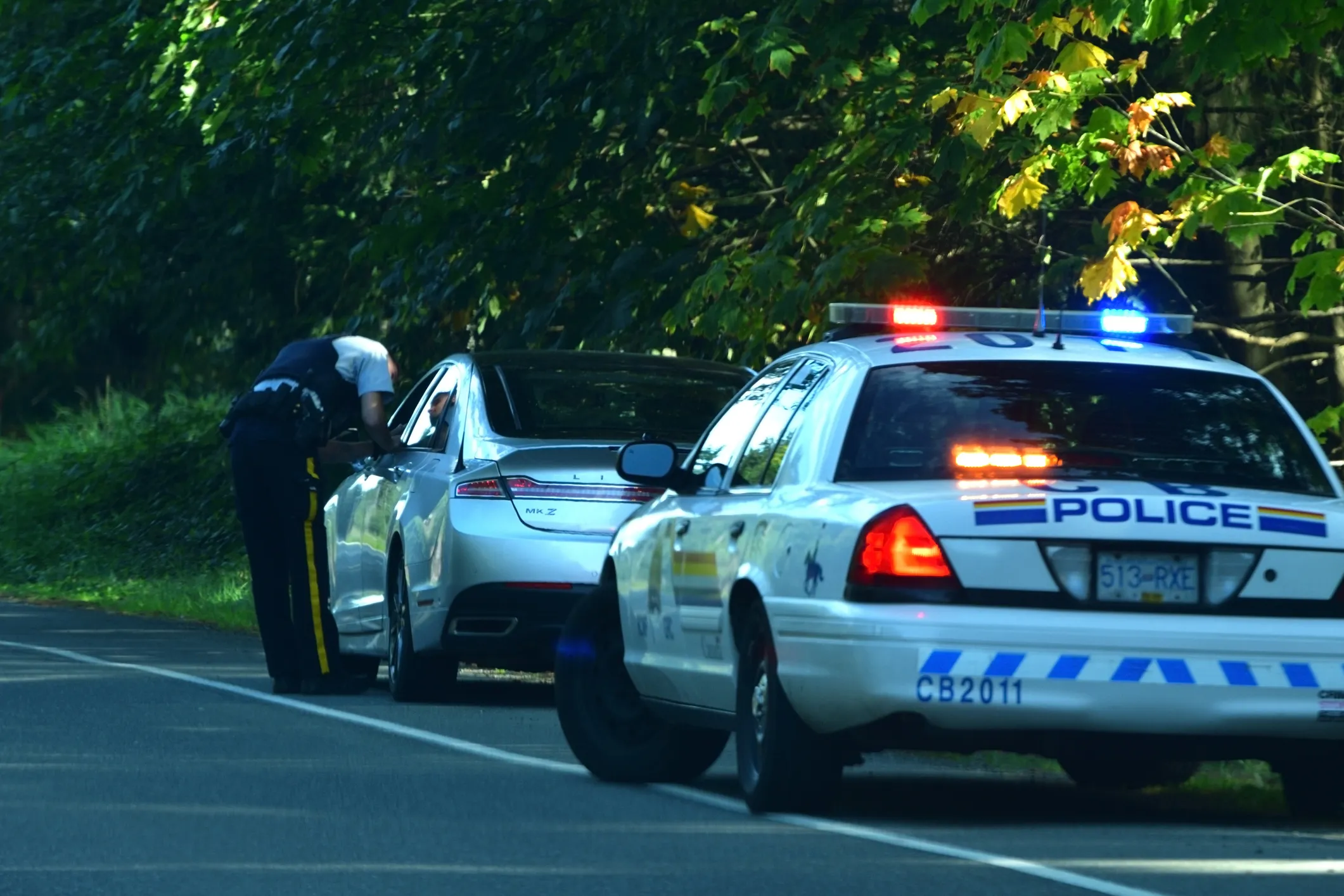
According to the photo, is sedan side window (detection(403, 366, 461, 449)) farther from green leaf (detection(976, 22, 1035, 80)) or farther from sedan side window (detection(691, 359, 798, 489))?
sedan side window (detection(691, 359, 798, 489))

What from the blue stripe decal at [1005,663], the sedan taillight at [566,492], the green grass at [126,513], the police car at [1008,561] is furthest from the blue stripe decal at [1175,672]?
the green grass at [126,513]

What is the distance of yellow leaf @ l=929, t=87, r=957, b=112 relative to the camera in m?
13.8

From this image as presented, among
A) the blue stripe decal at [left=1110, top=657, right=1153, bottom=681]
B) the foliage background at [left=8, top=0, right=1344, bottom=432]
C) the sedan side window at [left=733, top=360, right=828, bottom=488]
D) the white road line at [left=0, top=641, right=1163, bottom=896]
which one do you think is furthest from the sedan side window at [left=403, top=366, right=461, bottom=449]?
the blue stripe decal at [left=1110, top=657, right=1153, bottom=681]

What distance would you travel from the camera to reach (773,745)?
7.73 metres

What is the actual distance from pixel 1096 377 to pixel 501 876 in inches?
96.7

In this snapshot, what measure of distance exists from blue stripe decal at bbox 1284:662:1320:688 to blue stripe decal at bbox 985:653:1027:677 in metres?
0.70

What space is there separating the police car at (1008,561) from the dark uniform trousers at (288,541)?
4091mm

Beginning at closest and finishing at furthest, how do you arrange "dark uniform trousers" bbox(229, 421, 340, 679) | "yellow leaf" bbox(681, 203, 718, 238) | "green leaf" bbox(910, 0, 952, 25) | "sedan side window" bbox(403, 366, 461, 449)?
"green leaf" bbox(910, 0, 952, 25) → "sedan side window" bbox(403, 366, 461, 449) → "dark uniform trousers" bbox(229, 421, 340, 679) → "yellow leaf" bbox(681, 203, 718, 238)

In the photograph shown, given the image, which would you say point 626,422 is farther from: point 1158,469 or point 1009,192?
point 1158,469

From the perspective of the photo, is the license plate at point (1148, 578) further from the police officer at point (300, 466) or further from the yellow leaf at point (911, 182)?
the yellow leaf at point (911, 182)

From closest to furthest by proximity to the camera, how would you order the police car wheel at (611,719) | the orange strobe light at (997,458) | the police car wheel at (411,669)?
the orange strobe light at (997,458), the police car wheel at (611,719), the police car wheel at (411,669)

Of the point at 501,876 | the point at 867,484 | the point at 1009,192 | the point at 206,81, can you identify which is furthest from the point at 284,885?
the point at 206,81

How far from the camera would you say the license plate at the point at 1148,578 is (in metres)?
7.26

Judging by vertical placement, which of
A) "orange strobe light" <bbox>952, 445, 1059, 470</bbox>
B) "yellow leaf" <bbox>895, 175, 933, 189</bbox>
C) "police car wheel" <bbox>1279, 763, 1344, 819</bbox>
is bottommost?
"police car wheel" <bbox>1279, 763, 1344, 819</bbox>
